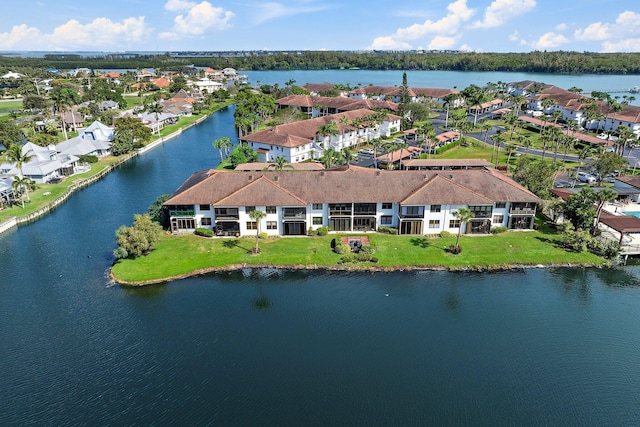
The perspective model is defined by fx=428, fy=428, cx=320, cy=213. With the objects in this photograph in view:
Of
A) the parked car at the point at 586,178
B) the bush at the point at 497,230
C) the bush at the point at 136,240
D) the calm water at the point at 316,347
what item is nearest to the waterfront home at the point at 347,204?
the bush at the point at 497,230

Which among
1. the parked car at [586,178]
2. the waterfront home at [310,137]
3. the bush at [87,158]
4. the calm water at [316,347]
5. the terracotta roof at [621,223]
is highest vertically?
the waterfront home at [310,137]

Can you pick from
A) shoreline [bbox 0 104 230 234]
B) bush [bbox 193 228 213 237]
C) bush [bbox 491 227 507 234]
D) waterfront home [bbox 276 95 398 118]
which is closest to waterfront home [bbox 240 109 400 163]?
waterfront home [bbox 276 95 398 118]

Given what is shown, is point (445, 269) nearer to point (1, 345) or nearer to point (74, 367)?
point (74, 367)

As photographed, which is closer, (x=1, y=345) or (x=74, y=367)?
(x=74, y=367)

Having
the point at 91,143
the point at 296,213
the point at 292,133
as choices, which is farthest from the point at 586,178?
the point at 91,143

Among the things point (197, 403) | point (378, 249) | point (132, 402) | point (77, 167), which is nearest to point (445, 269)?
point (378, 249)

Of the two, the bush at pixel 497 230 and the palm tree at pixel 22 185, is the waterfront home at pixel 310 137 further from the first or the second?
the palm tree at pixel 22 185

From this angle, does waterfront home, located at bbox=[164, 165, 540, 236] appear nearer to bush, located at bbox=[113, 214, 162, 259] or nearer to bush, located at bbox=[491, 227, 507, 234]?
bush, located at bbox=[491, 227, 507, 234]
